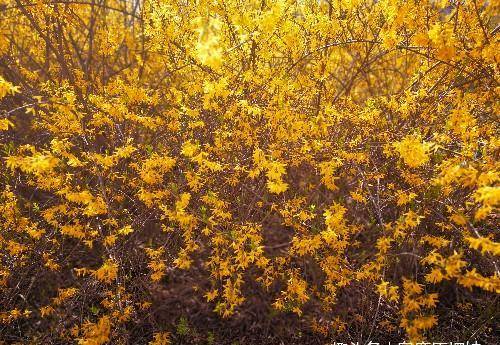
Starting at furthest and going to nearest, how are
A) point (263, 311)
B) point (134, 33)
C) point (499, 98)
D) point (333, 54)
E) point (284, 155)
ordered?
point (134, 33)
point (333, 54)
point (263, 311)
point (284, 155)
point (499, 98)

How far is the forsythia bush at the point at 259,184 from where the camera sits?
10.4ft

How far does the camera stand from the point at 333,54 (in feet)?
16.1

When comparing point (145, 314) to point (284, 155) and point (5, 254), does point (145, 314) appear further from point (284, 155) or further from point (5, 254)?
point (284, 155)

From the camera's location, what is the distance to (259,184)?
3883 mm

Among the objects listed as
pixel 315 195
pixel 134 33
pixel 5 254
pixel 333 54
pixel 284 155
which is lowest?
pixel 5 254

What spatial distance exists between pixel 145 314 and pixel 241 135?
2068mm

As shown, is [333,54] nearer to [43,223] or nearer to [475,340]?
[475,340]

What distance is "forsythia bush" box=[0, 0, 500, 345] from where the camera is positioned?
317 cm

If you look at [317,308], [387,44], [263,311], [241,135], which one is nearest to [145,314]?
[263,311]

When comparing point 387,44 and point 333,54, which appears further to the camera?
point 333,54

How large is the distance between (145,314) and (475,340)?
3.22 meters

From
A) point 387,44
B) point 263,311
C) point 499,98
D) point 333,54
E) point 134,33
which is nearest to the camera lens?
point 499,98

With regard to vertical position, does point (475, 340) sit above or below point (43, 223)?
below

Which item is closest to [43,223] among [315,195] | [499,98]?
[315,195]
